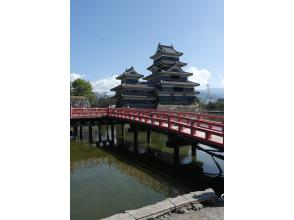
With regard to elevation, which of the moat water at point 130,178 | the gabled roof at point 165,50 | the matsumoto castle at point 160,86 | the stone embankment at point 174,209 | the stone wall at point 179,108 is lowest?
the moat water at point 130,178

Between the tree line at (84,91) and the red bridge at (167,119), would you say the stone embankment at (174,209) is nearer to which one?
the red bridge at (167,119)

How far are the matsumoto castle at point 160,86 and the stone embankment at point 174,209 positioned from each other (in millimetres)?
24418

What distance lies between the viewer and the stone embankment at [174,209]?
3.38 metres

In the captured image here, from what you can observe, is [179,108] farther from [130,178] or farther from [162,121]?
[130,178]

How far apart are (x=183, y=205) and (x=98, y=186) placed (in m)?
4.02

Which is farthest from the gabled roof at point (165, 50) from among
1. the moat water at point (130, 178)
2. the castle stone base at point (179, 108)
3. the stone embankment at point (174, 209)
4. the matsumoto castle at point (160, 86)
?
the stone embankment at point (174, 209)

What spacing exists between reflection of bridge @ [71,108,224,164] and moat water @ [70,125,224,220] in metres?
0.94

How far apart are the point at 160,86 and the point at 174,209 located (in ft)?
84.5

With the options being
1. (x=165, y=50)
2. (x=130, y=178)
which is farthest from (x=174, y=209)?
(x=165, y=50)

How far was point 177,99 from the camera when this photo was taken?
2966 centimetres

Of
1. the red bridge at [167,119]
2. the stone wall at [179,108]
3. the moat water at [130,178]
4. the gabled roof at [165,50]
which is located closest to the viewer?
the moat water at [130,178]

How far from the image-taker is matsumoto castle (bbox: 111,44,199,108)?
28531mm
